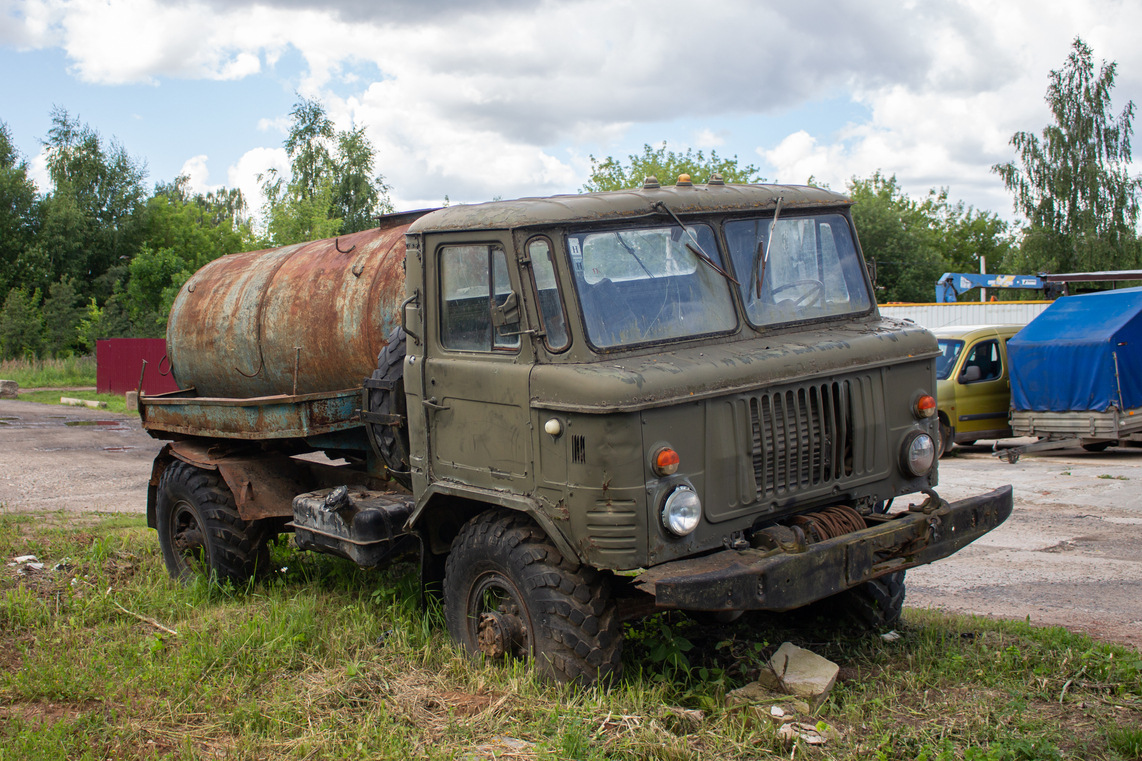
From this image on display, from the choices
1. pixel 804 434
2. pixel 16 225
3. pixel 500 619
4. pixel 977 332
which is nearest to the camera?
pixel 804 434

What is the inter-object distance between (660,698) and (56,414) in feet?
66.3

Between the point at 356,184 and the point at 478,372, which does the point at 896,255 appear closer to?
the point at 356,184

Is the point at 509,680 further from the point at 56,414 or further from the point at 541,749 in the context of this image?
the point at 56,414

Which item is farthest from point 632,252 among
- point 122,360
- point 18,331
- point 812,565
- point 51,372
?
point 18,331

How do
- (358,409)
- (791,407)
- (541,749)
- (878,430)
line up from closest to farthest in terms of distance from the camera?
(541,749) < (791,407) < (878,430) < (358,409)

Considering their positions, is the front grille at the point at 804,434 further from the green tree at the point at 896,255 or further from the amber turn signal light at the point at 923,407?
the green tree at the point at 896,255

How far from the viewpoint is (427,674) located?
486cm

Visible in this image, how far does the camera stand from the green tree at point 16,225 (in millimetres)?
40719

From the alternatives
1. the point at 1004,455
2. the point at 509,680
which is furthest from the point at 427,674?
the point at 1004,455

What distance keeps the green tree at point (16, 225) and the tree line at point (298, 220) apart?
2.3 inches

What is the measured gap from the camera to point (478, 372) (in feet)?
15.5

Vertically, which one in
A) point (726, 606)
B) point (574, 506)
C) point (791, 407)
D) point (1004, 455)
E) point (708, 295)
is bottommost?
point (1004, 455)

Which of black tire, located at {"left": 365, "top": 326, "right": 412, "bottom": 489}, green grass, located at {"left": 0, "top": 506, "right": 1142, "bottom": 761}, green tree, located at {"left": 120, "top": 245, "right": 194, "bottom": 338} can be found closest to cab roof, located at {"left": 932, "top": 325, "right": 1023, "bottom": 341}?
green grass, located at {"left": 0, "top": 506, "right": 1142, "bottom": 761}

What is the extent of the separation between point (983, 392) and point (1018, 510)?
16.1 feet
